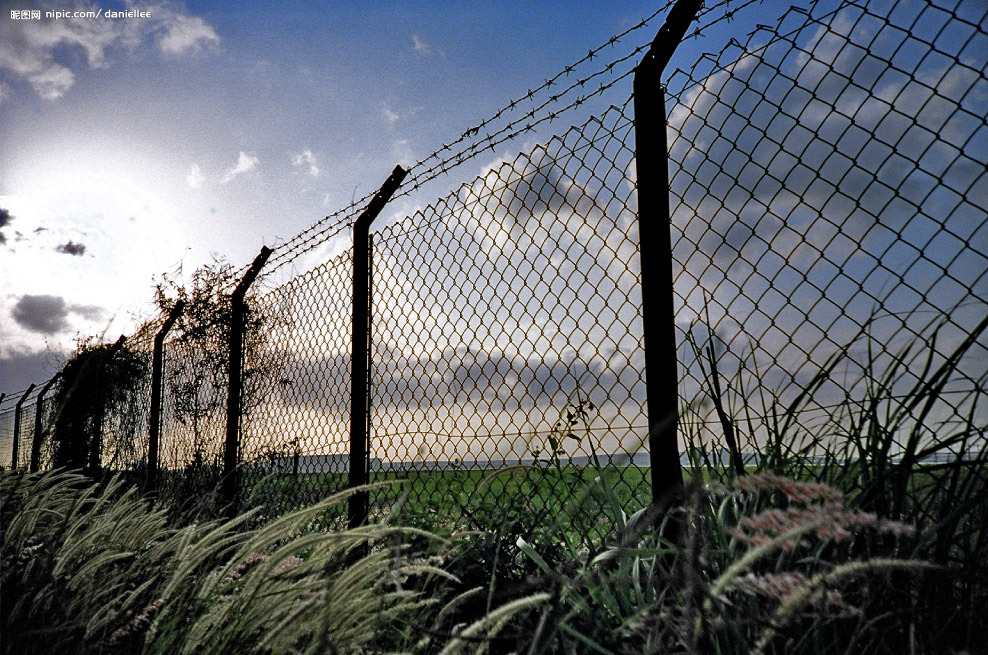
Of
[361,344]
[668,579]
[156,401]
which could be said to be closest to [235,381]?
[361,344]

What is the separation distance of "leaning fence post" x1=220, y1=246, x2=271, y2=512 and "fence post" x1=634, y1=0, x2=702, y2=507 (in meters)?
3.41

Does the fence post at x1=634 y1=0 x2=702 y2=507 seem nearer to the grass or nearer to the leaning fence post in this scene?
the grass

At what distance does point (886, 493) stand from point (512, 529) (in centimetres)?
125

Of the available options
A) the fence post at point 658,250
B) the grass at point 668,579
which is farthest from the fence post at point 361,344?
the fence post at point 658,250

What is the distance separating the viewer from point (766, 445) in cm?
162

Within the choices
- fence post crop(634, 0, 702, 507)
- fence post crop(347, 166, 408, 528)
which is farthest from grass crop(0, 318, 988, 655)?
fence post crop(347, 166, 408, 528)

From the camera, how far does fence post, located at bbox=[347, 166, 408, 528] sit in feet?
11.4

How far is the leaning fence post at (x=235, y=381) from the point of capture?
16.2ft

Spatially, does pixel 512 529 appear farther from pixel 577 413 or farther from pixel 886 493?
pixel 886 493

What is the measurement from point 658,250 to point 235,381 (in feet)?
12.6

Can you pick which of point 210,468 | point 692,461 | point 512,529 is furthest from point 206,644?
point 210,468

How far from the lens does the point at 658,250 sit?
2104 millimetres

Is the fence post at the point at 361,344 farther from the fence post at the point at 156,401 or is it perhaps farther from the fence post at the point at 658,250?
the fence post at the point at 156,401

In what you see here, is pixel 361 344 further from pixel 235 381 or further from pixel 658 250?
pixel 658 250
